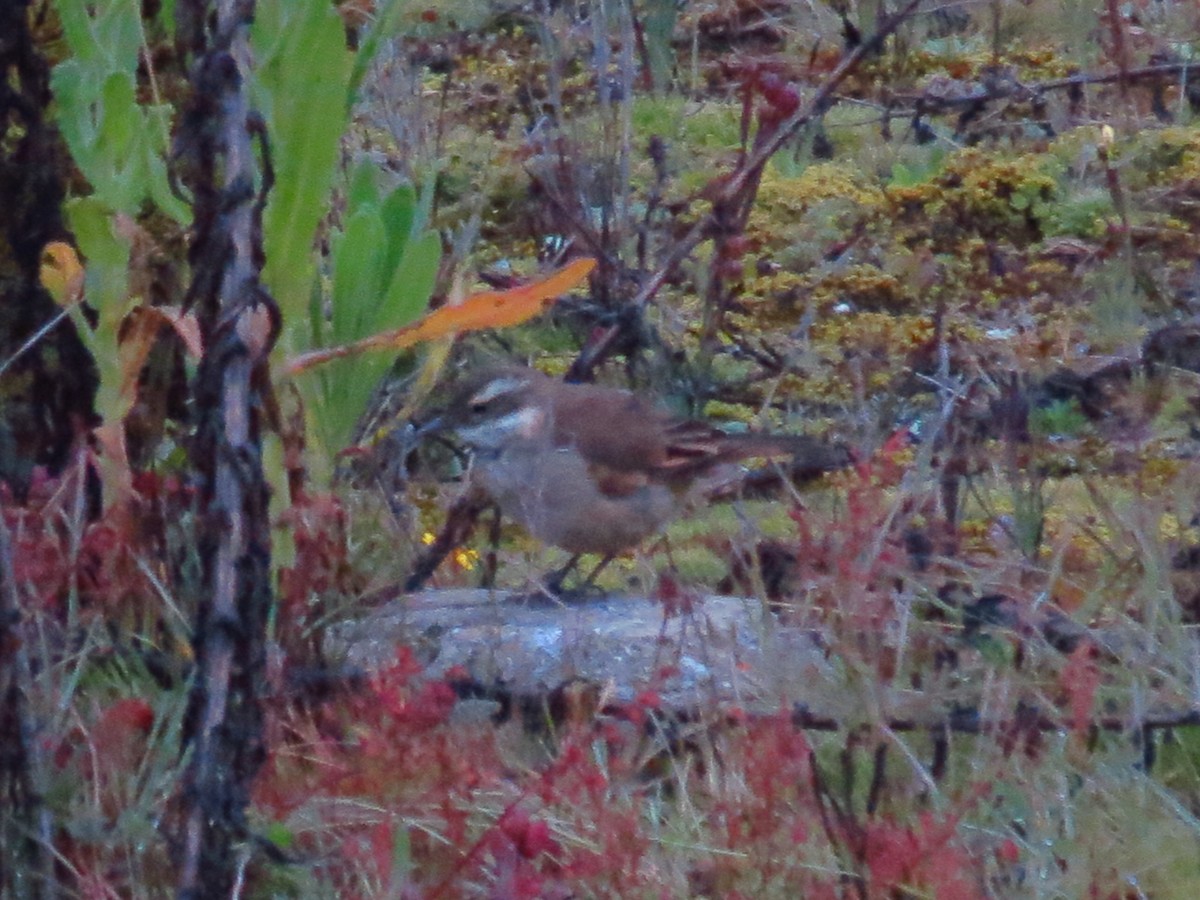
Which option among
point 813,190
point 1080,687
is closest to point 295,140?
point 1080,687

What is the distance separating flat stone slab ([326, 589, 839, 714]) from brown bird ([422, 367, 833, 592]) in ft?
0.87

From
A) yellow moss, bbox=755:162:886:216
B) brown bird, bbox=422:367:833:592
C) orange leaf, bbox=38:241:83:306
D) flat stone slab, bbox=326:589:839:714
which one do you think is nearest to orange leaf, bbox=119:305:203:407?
orange leaf, bbox=38:241:83:306

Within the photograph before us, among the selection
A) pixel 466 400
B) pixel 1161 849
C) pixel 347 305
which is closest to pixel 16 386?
pixel 347 305

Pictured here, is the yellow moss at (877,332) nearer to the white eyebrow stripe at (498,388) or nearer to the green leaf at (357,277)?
the white eyebrow stripe at (498,388)

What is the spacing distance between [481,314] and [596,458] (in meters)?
1.49

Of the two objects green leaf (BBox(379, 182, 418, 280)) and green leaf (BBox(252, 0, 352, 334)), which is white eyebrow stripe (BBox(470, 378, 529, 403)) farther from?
green leaf (BBox(252, 0, 352, 334))

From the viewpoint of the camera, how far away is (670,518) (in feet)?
18.2

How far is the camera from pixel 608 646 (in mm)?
4664

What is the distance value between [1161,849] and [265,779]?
157 centimetres

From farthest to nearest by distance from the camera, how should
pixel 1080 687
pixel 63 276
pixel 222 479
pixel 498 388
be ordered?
pixel 498 388, pixel 63 276, pixel 1080 687, pixel 222 479

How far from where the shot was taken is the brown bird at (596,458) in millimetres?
5305

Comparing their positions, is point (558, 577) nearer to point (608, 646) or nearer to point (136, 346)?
point (608, 646)

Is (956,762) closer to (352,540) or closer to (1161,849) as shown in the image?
(1161,849)

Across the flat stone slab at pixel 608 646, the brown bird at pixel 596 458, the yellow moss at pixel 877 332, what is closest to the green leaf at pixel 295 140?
the flat stone slab at pixel 608 646
